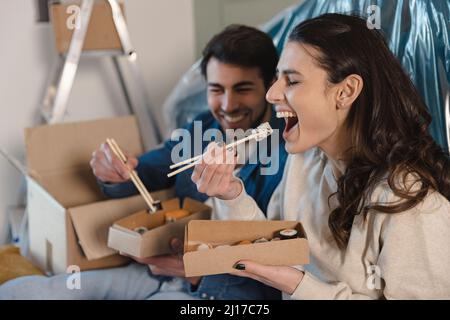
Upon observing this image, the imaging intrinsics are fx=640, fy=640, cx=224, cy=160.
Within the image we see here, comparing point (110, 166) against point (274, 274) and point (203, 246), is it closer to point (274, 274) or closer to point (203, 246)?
point (203, 246)

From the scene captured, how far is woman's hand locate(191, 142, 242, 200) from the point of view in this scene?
1.16 metres

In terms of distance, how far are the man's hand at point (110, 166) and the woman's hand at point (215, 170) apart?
1.32 ft

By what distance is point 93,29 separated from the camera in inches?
81.6

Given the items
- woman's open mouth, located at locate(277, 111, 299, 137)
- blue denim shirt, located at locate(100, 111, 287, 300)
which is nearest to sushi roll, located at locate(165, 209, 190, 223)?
blue denim shirt, located at locate(100, 111, 287, 300)

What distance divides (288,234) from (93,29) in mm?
1213

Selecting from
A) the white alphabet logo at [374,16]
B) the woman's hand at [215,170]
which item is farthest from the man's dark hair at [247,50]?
the woman's hand at [215,170]

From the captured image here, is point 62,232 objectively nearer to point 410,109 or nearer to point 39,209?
point 39,209

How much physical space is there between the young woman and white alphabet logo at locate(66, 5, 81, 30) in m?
0.97

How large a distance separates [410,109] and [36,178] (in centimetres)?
101

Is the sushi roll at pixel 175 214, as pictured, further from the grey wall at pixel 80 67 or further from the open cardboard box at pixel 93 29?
the grey wall at pixel 80 67

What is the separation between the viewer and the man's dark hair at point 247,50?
1.52 meters

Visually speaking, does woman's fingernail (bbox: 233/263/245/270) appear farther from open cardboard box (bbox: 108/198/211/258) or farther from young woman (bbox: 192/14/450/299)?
open cardboard box (bbox: 108/198/211/258)

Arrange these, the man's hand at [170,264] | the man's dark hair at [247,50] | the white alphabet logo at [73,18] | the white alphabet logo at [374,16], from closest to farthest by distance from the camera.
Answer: the white alphabet logo at [374,16] → the man's hand at [170,264] → the man's dark hair at [247,50] → the white alphabet logo at [73,18]

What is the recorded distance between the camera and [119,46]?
2.10 m
